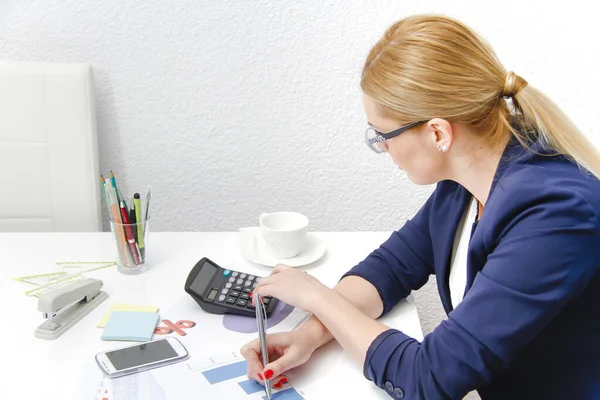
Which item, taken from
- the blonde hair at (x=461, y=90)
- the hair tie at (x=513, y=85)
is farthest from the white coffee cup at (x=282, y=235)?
the hair tie at (x=513, y=85)

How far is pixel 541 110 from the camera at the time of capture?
897 mm

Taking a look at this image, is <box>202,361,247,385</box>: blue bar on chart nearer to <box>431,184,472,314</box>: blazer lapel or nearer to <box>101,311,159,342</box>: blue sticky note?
<box>101,311,159,342</box>: blue sticky note

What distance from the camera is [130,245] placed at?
1115 mm

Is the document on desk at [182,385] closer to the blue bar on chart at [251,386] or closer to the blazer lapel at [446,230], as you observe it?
the blue bar on chart at [251,386]

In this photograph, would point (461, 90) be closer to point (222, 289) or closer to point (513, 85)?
point (513, 85)

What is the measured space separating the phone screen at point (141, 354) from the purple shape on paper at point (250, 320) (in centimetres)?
11

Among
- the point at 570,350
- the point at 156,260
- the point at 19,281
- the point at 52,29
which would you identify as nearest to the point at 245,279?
the point at 156,260

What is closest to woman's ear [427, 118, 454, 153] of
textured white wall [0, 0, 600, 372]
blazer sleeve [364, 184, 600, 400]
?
blazer sleeve [364, 184, 600, 400]

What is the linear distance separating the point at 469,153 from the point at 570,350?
12.4 inches

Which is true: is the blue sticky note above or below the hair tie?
below

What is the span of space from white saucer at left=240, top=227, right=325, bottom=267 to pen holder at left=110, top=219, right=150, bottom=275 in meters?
0.19

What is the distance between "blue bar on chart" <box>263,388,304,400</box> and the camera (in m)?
0.81

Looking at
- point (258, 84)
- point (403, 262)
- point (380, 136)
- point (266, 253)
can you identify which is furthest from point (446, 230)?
point (258, 84)

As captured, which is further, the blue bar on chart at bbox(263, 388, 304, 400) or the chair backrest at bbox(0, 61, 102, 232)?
the chair backrest at bbox(0, 61, 102, 232)
